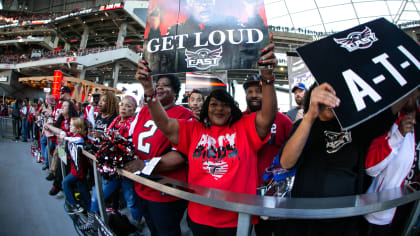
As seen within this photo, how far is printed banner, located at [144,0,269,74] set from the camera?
4.74 feet

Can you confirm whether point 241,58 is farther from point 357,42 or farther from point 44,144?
point 44,144

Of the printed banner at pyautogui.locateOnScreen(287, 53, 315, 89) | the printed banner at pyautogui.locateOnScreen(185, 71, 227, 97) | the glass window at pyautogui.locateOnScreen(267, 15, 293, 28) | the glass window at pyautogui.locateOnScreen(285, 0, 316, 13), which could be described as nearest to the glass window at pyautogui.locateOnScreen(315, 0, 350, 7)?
the glass window at pyautogui.locateOnScreen(285, 0, 316, 13)

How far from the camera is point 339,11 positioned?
1533cm

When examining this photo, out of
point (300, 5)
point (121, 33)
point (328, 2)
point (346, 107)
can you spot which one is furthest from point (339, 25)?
point (121, 33)

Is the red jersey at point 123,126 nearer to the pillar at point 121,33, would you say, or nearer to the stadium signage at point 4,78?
the pillar at point 121,33

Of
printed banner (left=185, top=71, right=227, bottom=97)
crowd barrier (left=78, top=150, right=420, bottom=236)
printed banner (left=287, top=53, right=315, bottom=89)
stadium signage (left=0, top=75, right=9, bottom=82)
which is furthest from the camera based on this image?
stadium signage (left=0, top=75, right=9, bottom=82)

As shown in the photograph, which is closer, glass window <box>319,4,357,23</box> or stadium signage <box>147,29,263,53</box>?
stadium signage <box>147,29,263,53</box>

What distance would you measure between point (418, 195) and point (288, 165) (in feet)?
2.37

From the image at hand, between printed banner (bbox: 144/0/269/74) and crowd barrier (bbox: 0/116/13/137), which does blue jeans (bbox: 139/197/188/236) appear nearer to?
printed banner (bbox: 144/0/269/74)

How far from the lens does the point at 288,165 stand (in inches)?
41.9

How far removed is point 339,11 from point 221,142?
62.6ft

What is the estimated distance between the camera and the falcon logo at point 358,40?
0.96 meters

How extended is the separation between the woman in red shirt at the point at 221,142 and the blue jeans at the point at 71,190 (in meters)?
1.90

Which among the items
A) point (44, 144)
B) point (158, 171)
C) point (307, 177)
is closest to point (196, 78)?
point (44, 144)
